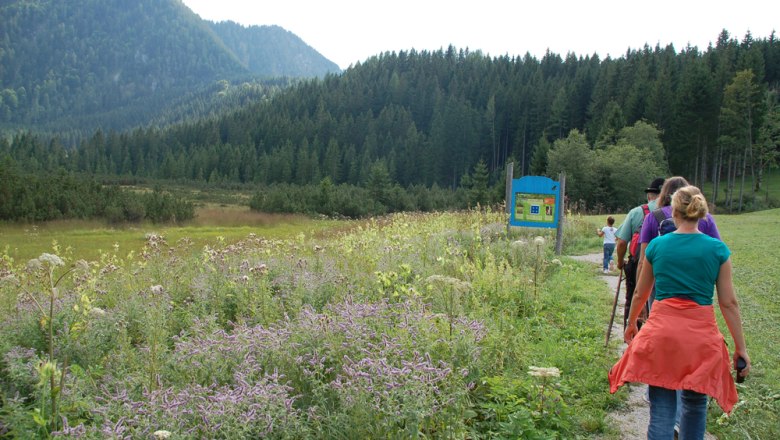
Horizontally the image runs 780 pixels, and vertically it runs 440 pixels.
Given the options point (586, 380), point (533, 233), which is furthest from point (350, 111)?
point (586, 380)

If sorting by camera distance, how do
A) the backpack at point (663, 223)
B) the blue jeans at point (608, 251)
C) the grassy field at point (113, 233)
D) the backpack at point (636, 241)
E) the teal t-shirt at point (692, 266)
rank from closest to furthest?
the teal t-shirt at point (692, 266)
the backpack at point (663, 223)
the backpack at point (636, 241)
the blue jeans at point (608, 251)
the grassy field at point (113, 233)

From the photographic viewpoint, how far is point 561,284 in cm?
924

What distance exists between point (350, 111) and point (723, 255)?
13009 centimetres

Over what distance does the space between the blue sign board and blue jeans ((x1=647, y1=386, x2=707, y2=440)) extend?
10.2 metres

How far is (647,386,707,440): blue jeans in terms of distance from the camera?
3.27m

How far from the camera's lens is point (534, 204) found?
13.3 m

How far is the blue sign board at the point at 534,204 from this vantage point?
13250 mm

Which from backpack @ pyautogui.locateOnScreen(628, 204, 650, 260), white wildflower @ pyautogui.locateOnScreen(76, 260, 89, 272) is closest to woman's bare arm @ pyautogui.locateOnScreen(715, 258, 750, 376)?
backpack @ pyautogui.locateOnScreen(628, 204, 650, 260)

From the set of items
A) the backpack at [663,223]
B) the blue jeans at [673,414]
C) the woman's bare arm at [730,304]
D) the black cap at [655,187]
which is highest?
the black cap at [655,187]

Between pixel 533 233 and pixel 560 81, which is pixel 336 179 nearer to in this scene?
pixel 560 81

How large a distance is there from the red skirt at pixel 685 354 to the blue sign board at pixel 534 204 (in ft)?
33.4

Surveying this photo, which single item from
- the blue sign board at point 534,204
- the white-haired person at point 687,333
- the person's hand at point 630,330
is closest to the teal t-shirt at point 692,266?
the white-haired person at point 687,333

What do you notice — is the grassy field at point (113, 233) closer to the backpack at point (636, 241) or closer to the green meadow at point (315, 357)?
the green meadow at point (315, 357)

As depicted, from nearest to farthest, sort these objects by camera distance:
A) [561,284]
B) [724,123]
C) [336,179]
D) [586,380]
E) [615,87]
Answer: [586,380] → [561,284] → [724,123] → [615,87] → [336,179]
